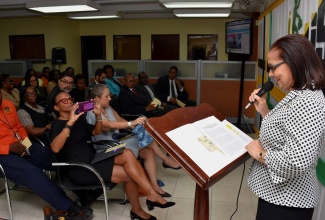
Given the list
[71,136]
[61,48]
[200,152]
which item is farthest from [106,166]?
[61,48]

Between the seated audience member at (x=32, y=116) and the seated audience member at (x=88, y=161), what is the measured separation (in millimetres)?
623

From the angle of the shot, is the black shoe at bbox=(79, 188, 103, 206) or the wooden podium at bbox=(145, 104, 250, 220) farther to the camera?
the black shoe at bbox=(79, 188, 103, 206)

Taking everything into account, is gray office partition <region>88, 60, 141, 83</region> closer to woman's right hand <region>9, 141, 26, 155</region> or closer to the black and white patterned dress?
woman's right hand <region>9, 141, 26, 155</region>

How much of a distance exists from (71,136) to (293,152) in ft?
6.23

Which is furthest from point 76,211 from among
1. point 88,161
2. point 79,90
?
point 79,90

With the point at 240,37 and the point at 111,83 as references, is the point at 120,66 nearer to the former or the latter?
the point at 111,83

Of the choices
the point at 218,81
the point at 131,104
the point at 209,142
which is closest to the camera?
the point at 209,142

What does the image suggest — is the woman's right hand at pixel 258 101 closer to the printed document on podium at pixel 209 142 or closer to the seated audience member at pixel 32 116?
the printed document on podium at pixel 209 142

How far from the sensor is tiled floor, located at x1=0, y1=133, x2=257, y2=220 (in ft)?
8.58

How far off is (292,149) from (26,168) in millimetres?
2077

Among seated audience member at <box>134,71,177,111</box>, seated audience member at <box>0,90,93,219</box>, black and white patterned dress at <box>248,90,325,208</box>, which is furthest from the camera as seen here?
seated audience member at <box>134,71,177,111</box>

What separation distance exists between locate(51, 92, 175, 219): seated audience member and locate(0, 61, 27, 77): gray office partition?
5.17 m

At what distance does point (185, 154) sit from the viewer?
1230mm

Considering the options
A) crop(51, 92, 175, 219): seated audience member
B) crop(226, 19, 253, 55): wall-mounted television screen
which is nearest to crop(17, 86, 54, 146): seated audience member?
crop(51, 92, 175, 219): seated audience member
